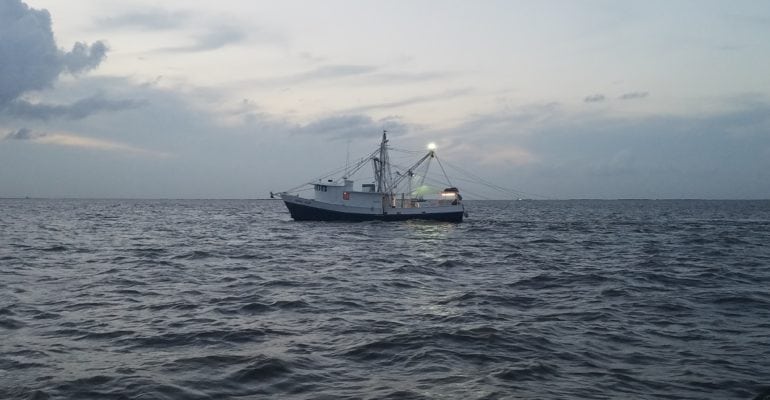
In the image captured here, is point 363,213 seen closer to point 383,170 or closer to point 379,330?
point 383,170

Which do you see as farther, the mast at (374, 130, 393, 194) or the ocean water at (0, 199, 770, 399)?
the mast at (374, 130, 393, 194)

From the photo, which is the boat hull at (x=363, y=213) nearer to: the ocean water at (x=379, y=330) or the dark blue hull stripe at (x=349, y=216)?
the dark blue hull stripe at (x=349, y=216)

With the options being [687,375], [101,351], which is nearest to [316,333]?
[101,351]

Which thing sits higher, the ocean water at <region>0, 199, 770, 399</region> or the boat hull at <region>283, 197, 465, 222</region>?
the boat hull at <region>283, 197, 465, 222</region>

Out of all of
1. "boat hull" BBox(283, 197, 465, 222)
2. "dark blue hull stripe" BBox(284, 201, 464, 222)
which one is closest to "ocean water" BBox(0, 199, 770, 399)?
"boat hull" BBox(283, 197, 465, 222)

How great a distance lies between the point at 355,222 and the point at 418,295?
43721mm

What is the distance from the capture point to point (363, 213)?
60.6 meters

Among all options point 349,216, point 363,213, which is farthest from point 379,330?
point 349,216

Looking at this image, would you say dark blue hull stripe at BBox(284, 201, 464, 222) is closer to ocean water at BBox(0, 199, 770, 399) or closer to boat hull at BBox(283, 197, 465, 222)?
boat hull at BBox(283, 197, 465, 222)

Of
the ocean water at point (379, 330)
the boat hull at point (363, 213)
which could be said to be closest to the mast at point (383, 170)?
the boat hull at point (363, 213)

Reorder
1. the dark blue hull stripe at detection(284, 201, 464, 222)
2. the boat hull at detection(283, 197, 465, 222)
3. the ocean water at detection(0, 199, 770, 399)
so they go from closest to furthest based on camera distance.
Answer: the ocean water at detection(0, 199, 770, 399) → the boat hull at detection(283, 197, 465, 222) → the dark blue hull stripe at detection(284, 201, 464, 222)

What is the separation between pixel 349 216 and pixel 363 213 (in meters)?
1.61

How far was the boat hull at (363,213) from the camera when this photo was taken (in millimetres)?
60656

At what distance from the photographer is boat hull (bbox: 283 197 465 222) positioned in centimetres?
6066
